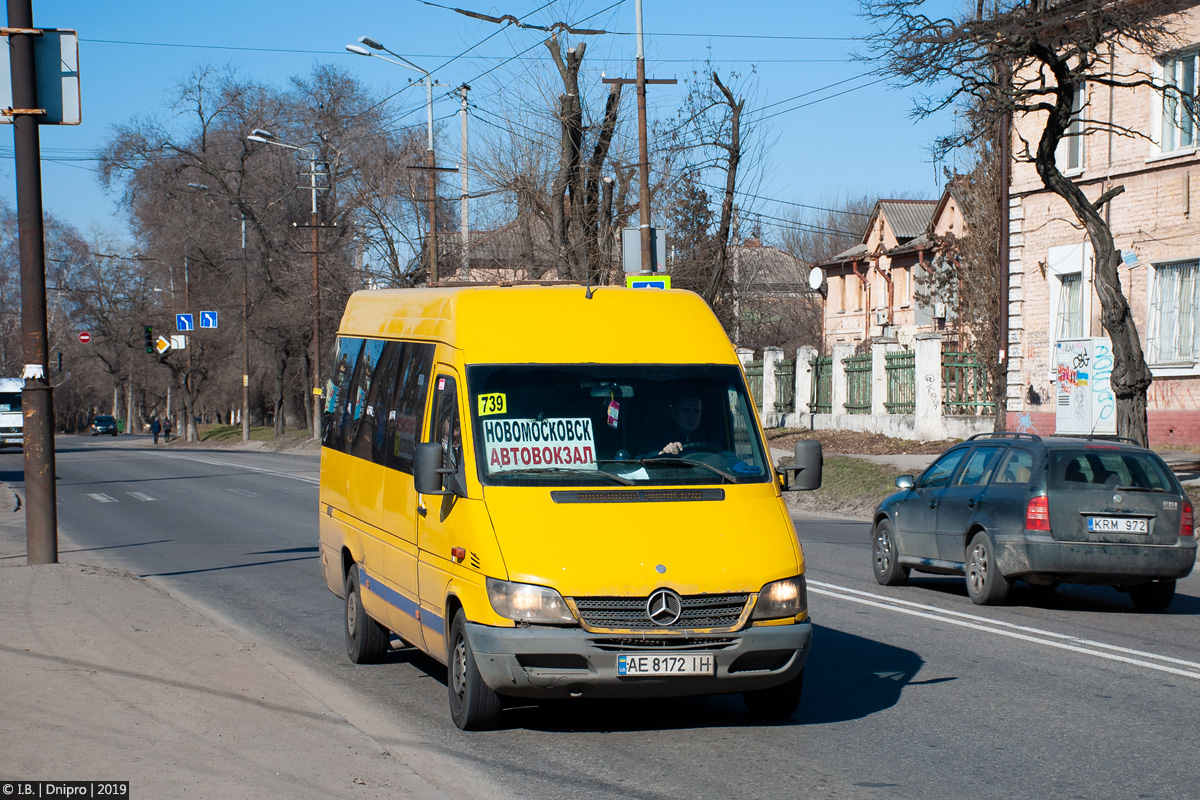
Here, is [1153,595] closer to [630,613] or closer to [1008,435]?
[1008,435]

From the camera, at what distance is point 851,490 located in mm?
23562

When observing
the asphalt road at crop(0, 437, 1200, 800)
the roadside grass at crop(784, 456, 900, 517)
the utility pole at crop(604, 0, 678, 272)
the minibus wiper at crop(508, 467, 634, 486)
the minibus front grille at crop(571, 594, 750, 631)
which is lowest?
the roadside grass at crop(784, 456, 900, 517)

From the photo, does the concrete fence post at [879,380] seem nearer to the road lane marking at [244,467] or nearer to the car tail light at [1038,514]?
the road lane marking at [244,467]

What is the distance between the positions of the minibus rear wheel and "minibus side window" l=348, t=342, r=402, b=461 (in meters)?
0.85

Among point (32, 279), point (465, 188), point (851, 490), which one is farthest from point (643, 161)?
point (32, 279)

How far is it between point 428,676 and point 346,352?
2.89 m

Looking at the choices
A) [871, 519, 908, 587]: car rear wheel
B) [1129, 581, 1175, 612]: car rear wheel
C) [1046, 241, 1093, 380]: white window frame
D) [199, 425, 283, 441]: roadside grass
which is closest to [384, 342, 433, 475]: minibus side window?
[871, 519, 908, 587]: car rear wheel

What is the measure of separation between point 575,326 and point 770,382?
3113 centimetres

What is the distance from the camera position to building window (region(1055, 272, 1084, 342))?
2850cm

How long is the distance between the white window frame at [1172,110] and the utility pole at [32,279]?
2113 cm

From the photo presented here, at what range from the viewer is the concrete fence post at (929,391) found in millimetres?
28750

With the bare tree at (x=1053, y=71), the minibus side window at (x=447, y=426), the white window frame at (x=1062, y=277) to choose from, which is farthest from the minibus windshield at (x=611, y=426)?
the white window frame at (x=1062, y=277)

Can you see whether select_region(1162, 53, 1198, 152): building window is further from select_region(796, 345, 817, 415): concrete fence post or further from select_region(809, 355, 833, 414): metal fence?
select_region(796, 345, 817, 415): concrete fence post

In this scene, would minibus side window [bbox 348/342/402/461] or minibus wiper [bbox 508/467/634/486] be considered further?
minibus side window [bbox 348/342/402/461]
